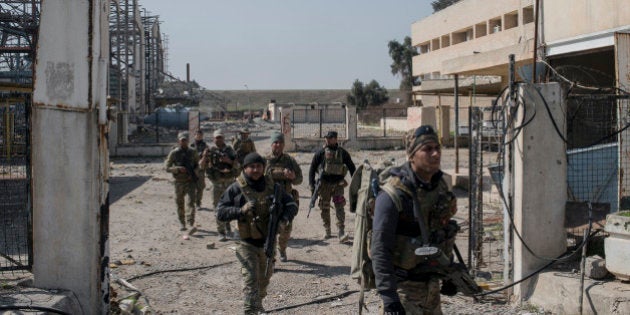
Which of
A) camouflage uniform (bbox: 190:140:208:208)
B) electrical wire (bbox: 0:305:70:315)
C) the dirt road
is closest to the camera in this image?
electrical wire (bbox: 0:305:70:315)

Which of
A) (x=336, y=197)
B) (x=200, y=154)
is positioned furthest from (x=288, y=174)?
(x=200, y=154)

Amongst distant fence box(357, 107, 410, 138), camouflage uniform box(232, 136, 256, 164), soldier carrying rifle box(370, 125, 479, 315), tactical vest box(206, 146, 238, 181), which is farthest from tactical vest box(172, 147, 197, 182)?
distant fence box(357, 107, 410, 138)

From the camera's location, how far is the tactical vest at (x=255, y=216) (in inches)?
222

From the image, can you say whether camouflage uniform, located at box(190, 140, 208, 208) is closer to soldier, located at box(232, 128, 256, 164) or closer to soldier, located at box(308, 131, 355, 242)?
soldier, located at box(232, 128, 256, 164)

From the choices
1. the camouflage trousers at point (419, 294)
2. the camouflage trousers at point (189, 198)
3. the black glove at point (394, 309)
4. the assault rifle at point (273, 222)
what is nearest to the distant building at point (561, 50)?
the assault rifle at point (273, 222)

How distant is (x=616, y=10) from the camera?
1169 cm

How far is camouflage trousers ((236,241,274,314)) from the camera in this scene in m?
5.45

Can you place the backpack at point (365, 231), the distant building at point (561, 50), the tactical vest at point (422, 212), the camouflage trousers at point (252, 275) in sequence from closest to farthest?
the tactical vest at point (422, 212)
the backpack at point (365, 231)
the camouflage trousers at point (252, 275)
the distant building at point (561, 50)

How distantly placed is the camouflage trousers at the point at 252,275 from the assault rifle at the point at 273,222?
0.08m

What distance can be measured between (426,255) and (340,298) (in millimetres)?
3440

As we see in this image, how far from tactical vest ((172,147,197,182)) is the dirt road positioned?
37.5 inches

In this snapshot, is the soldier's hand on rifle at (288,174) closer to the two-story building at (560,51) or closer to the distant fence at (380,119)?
the two-story building at (560,51)

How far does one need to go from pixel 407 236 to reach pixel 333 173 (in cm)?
601

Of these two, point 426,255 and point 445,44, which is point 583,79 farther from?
point 445,44
